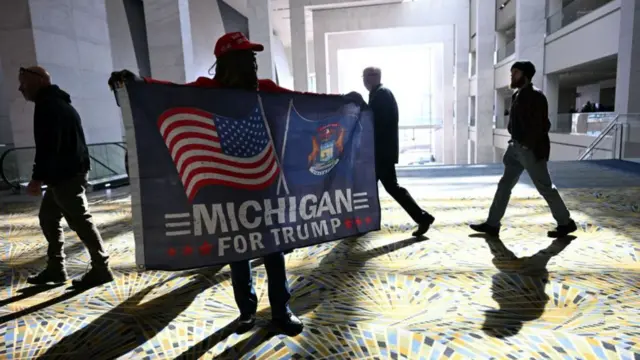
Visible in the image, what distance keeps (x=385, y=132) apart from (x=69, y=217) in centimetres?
296

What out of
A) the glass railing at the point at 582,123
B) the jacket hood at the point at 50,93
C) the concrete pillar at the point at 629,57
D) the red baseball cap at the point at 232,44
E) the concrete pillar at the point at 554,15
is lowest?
the glass railing at the point at 582,123

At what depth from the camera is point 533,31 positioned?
19984 millimetres

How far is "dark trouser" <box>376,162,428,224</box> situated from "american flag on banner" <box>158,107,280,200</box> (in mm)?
2008

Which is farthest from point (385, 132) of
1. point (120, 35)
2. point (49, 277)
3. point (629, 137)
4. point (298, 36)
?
point (298, 36)

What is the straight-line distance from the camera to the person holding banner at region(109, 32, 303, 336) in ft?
8.07

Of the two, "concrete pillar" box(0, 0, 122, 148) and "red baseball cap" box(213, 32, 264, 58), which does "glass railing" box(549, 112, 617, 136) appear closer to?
"red baseball cap" box(213, 32, 264, 58)

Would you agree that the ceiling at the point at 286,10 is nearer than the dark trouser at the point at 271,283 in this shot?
No

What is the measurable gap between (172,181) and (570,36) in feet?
62.4

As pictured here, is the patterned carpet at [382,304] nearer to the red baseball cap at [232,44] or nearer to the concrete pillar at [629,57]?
the red baseball cap at [232,44]

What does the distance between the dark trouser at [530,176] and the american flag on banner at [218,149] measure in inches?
106

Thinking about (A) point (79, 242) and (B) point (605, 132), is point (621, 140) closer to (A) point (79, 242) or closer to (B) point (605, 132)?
(B) point (605, 132)

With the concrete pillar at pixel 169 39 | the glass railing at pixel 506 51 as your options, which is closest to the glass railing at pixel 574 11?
the glass railing at pixel 506 51

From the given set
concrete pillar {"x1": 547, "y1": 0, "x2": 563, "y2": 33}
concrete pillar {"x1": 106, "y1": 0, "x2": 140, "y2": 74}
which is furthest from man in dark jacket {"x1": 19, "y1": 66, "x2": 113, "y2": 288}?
concrete pillar {"x1": 547, "y1": 0, "x2": 563, "y2": 33}

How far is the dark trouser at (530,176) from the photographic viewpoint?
418 centimetres
